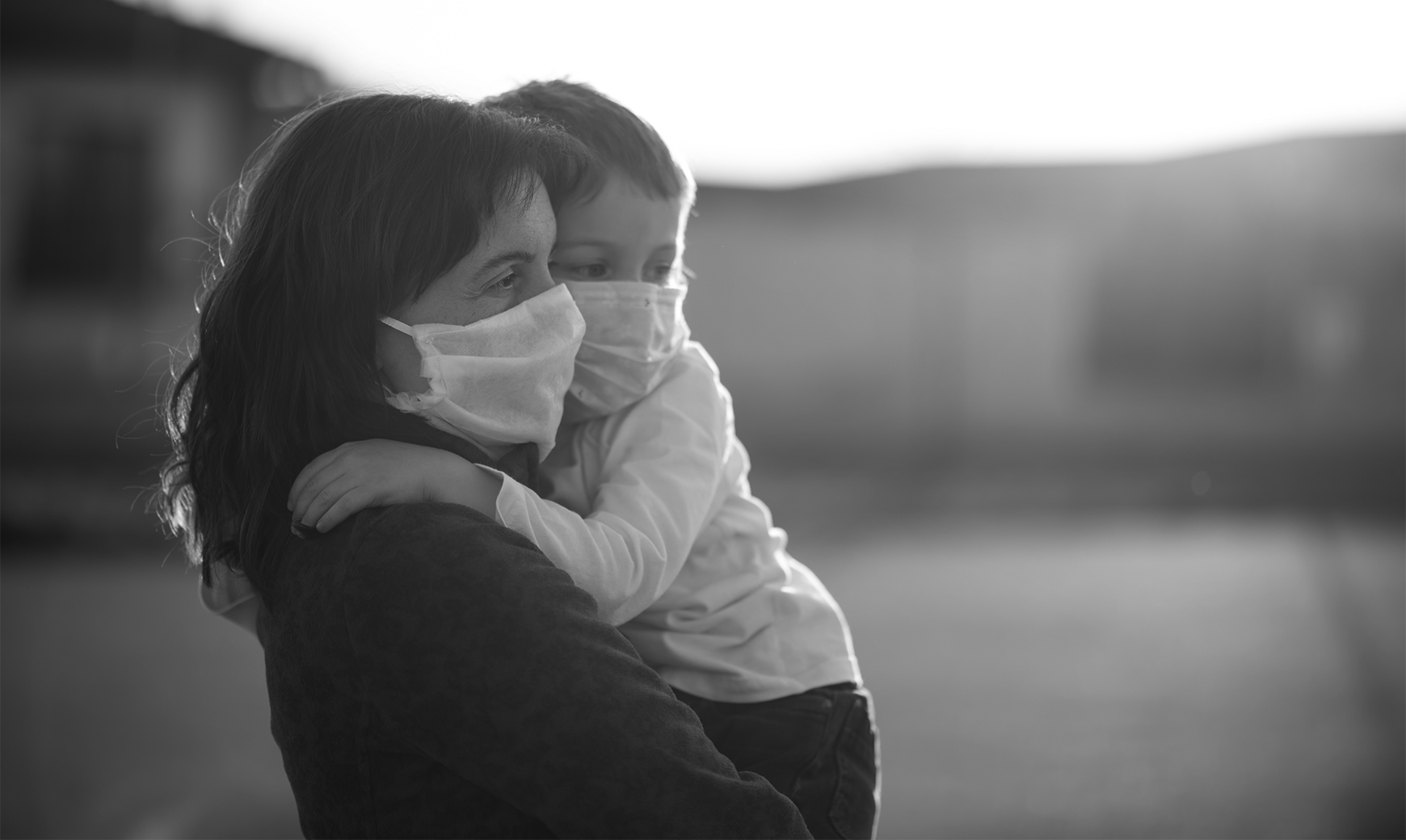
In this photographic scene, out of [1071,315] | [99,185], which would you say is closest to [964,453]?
[1071,315]

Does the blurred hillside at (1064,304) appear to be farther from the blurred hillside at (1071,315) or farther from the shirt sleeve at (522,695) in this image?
the shirt sleeve at (522,695)

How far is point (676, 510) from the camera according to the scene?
1911 millimetres

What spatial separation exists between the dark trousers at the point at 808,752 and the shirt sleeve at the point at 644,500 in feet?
0.89

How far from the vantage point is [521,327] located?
175cm

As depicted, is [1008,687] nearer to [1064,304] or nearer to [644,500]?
[644,500]

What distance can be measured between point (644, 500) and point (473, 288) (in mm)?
431

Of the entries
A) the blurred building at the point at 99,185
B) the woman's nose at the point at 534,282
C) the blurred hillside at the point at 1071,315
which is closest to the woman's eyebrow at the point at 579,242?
the woman's nose at the point at 534,282

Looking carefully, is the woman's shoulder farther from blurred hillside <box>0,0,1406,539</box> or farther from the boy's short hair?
blurred hillside <box>0,0,1406,539</box>

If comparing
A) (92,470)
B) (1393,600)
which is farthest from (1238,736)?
(92,470)

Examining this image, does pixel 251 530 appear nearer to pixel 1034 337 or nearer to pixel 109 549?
pixel 109 549

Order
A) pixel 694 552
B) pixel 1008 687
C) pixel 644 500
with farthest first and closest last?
pixel 1008 687 → pixel 694 552 → pixel 644 500

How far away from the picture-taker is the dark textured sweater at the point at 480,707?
4.40 ft

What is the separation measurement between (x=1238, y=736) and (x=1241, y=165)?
53.6ft

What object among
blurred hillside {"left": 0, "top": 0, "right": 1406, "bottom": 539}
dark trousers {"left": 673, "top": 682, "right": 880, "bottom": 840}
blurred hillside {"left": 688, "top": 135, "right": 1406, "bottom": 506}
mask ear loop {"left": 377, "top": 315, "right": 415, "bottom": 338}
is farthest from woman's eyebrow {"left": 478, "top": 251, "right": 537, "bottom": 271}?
blurred hillside {"left": 688, "top": 135, "right": 1406, "bottom": 506}
